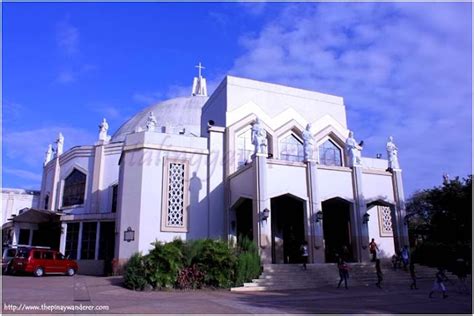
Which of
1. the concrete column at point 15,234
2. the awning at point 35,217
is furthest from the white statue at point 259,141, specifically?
the concrete column at point 15,234

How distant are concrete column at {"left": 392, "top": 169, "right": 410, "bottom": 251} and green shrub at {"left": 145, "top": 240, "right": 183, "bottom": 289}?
1117cm

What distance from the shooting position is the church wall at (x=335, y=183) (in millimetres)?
20031

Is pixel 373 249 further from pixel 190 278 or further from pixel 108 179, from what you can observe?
pixel 108 179

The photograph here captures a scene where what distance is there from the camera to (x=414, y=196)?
4191 centimetres

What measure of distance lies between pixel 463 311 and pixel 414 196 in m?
34.5

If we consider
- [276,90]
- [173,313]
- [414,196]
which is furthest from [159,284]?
[414,196]

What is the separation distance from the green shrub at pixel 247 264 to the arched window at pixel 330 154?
395 inches

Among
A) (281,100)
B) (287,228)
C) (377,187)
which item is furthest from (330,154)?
(287,228)

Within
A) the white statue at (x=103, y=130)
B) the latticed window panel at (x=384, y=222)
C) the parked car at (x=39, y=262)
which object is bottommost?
the parked car at (x=39, y=262)

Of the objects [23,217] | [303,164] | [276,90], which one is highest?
[276,90]

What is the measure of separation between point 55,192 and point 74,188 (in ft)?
6.14

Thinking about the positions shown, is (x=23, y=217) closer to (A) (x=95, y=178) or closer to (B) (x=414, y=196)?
(A) (x=95, y=178)

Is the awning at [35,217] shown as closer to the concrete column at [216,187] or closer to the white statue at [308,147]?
the concrete column at [216,187]

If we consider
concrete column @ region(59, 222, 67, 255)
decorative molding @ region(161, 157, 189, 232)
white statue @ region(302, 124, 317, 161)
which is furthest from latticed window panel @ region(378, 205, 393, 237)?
concrete column @ region(59, 222, 67, 255)
